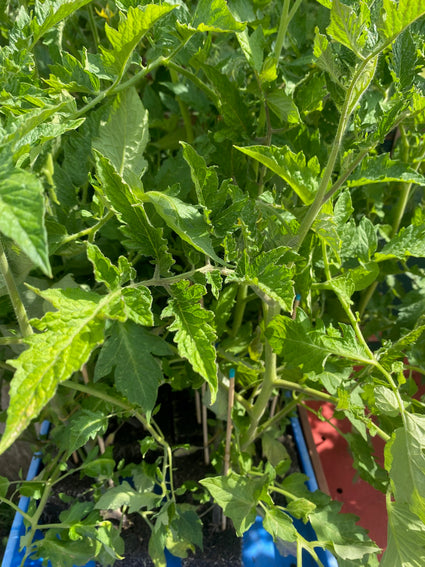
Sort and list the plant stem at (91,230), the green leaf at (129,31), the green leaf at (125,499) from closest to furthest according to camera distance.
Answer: the green leaf at (129,31), the plant stem at (91,230), the green leaf at (125,499)

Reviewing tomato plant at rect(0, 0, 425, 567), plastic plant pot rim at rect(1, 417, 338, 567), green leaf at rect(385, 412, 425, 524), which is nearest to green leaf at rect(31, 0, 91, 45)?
tomato plant at rect(0, 0, 425, 567)

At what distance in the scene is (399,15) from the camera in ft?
1.11

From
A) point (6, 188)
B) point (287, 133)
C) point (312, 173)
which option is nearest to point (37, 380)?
point (6, 188)

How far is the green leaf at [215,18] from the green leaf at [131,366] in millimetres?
273

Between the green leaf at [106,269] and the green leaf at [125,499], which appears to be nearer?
the green leaf at [106,269]

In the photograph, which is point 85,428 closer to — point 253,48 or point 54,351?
point 54,351

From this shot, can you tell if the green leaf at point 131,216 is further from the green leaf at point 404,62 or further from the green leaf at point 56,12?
the green leaf at point 404,62

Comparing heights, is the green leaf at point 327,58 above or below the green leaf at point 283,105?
above

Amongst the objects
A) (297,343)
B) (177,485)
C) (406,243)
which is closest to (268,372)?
(297,343)

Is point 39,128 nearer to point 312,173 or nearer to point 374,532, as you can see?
point 312,173

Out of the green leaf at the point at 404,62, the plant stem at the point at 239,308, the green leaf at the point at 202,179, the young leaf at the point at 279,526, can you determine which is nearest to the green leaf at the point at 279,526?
the young leaf at the point at 279,526

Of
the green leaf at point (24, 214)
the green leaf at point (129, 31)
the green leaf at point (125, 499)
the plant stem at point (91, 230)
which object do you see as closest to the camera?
the green leaf at point (24, 214)

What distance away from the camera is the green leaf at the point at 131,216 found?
1.39ft

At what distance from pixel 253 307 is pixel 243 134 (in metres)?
0.30
